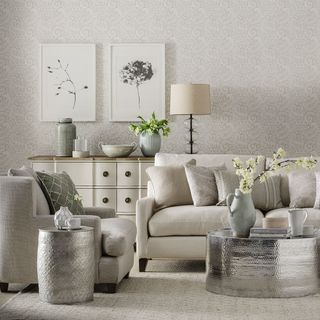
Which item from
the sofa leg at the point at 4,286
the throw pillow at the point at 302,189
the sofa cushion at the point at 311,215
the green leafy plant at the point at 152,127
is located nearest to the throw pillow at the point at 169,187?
the sofa cushion at the point at 311,215

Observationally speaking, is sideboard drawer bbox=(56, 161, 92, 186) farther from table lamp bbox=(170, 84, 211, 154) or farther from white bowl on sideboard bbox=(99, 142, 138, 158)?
table lamp bbox=(170, 84, 211, 154)

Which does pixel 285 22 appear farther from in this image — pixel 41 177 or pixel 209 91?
pixel 41 177

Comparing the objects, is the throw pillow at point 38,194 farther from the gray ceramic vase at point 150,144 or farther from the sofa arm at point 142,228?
the gray ceramic vase at point 150,144

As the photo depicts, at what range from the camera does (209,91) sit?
741cm

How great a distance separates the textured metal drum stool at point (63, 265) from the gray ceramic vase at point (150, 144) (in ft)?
9.01

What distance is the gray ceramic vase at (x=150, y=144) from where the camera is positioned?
745 cm

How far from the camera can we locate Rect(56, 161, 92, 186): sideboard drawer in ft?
24.3

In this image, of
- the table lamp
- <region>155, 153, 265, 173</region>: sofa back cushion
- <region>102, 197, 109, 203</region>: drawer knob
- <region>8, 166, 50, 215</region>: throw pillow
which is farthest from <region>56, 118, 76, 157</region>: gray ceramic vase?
<region>8, 166, 50, 215</region>: throw pillow

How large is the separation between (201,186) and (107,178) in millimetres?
1357

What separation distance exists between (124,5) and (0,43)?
1259mm

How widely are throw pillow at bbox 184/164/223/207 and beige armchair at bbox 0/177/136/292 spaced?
4.23 feet

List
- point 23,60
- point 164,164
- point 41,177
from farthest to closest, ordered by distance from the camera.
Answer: point 23,60 → point 164,164 → point 41,177

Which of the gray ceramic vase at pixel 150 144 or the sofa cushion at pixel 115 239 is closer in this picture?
the sofa cushion at pixel 115 239

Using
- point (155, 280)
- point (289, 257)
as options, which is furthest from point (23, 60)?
point (289, 257)
